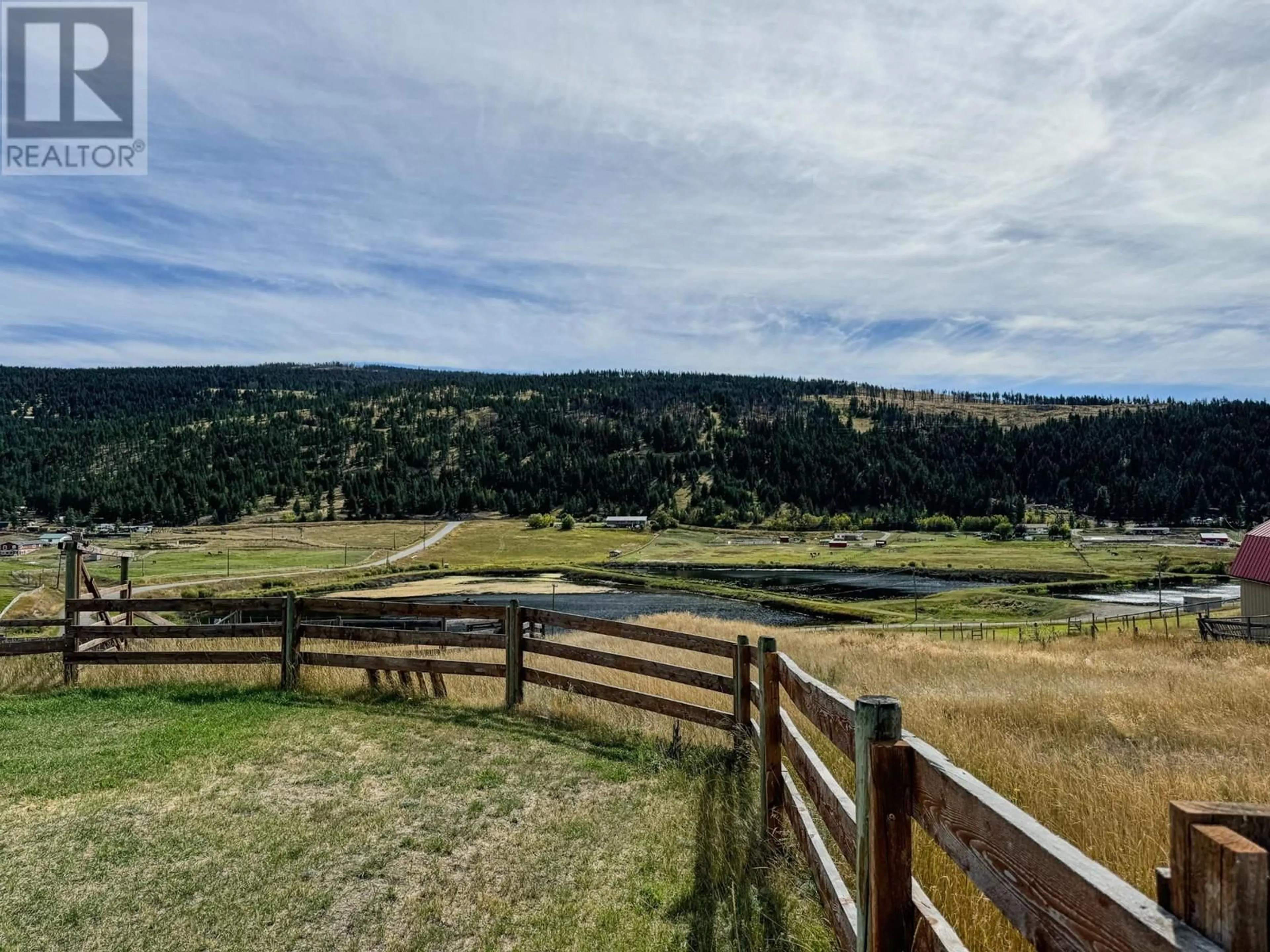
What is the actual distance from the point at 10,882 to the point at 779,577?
95.6 meters

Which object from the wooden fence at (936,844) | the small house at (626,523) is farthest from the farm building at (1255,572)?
the small house at (626,523)

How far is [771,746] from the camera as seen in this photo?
Result: 6301 millimetres

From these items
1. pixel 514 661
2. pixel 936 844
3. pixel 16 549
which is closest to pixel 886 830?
pixel 936 844

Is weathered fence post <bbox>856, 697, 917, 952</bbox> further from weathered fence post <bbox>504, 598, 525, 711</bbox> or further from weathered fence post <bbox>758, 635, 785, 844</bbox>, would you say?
weathered fence post <bbox>504, 598, 525, 711</bbox>

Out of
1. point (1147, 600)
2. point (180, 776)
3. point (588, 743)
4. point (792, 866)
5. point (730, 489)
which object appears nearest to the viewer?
point (792, 866)

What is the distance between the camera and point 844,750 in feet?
13.1

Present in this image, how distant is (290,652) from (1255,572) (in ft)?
136

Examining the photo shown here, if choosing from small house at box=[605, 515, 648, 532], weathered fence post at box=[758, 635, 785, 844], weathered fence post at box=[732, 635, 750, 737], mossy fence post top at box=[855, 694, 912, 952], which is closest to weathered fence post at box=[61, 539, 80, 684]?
weathered fence post at box=[732, 635, 750, 737]

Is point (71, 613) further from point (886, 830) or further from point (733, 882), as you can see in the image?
point (886, 830)

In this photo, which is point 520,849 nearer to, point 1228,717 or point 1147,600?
point 1228,717

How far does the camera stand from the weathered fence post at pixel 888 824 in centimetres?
313

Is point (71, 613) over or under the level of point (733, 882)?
over

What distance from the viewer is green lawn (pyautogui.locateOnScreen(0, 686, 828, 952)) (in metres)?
5.20

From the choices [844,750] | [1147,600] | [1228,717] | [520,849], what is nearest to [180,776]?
[520,849]
